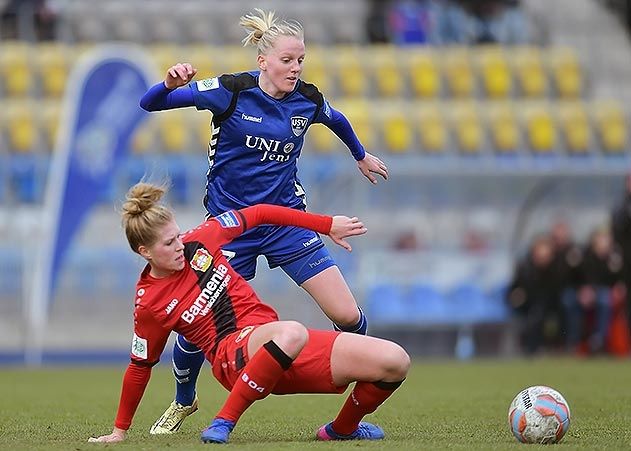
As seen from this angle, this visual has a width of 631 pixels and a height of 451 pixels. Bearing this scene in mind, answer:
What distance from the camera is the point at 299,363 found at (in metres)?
5.75

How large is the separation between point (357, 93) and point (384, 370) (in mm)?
13413

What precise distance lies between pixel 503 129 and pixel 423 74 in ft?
5.09

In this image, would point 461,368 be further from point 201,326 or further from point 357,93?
point 201,326

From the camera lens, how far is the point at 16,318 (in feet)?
47.6

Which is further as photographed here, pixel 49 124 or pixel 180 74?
pixel 49 124

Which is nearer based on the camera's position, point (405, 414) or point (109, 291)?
point (405, 414)

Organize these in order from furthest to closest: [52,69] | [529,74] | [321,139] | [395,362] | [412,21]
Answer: [412,21], [529,74], [52,69], [321,139], [395,362]

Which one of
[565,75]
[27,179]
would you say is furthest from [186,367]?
[565,75]

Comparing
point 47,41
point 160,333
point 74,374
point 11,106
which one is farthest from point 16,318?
point 160,333

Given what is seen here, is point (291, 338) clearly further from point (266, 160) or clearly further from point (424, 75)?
point (424, 75)

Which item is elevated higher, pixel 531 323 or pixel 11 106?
pixel 11 106

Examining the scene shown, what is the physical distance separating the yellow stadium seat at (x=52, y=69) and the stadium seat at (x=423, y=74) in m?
5.02

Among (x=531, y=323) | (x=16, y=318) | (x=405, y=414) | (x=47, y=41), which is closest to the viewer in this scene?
(x=405, y=414)

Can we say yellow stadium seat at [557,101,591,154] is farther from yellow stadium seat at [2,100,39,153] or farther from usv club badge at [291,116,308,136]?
usv club badge at [291,116,308,136]
